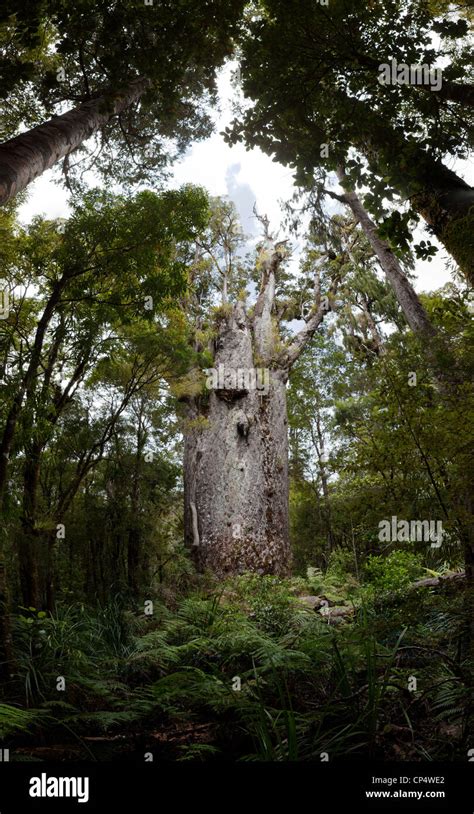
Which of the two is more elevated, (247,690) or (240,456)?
(240,456)

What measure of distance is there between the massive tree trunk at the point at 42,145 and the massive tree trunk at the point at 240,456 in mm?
6656

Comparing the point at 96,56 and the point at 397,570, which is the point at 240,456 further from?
the point at 96,56

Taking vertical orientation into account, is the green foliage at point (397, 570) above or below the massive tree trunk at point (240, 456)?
below

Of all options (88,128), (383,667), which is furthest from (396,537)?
(88,128)

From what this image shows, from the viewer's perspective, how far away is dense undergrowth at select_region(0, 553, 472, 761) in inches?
114

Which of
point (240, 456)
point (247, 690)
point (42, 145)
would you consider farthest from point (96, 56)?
point (240, 456)

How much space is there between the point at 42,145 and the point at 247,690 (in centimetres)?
495

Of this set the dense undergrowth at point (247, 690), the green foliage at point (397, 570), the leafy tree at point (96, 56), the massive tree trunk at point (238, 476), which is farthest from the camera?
the massive tree trunk at point (238, 476)

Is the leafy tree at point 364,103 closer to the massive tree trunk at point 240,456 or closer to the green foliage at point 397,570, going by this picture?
the green foliage at point 397,570

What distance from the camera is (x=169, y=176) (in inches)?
333

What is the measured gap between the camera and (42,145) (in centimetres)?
414

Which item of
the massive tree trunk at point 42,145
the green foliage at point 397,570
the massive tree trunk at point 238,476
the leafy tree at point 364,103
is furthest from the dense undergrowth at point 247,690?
the massive tree trunk at point 238,476

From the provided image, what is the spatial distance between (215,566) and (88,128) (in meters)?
8.42

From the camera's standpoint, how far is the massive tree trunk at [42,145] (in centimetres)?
358
